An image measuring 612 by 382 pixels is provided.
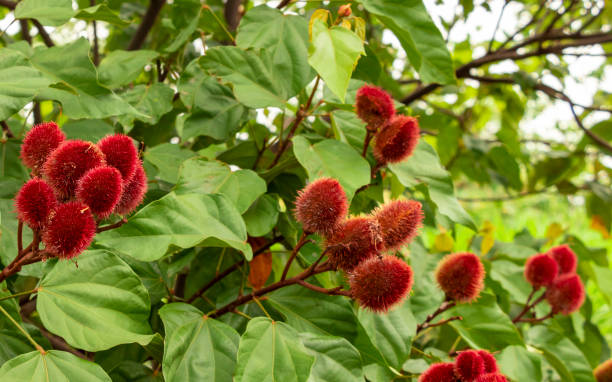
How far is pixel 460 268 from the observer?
1.09 meters

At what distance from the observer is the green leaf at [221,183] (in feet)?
3.10

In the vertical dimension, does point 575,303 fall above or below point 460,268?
below

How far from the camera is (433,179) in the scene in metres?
1.10

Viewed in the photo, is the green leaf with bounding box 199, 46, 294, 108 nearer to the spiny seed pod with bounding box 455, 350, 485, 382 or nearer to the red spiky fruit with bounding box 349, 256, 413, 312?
the red spiky fruit with bounding box 349, 256, 413, 312

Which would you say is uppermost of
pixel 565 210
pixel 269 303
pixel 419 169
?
pixel 419 169

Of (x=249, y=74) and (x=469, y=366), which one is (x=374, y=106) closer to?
(x=249, y=74)

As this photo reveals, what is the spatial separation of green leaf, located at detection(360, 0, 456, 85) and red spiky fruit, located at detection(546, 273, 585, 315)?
601 millimetres

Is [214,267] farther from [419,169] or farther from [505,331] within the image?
[505,331]

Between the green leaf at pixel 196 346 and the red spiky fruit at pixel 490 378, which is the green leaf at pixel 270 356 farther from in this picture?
the red spiky fruit at pixel 490 378

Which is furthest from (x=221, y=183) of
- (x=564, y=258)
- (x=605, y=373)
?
(x=605, y=373)

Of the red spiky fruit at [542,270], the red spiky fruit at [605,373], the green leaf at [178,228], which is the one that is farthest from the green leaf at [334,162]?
the red spiky fruit at [605,373]

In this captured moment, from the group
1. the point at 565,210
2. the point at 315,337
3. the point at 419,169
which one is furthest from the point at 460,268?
the point at 565,210

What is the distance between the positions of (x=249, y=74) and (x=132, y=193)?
1.36 feet

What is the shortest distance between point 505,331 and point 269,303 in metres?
0.57
